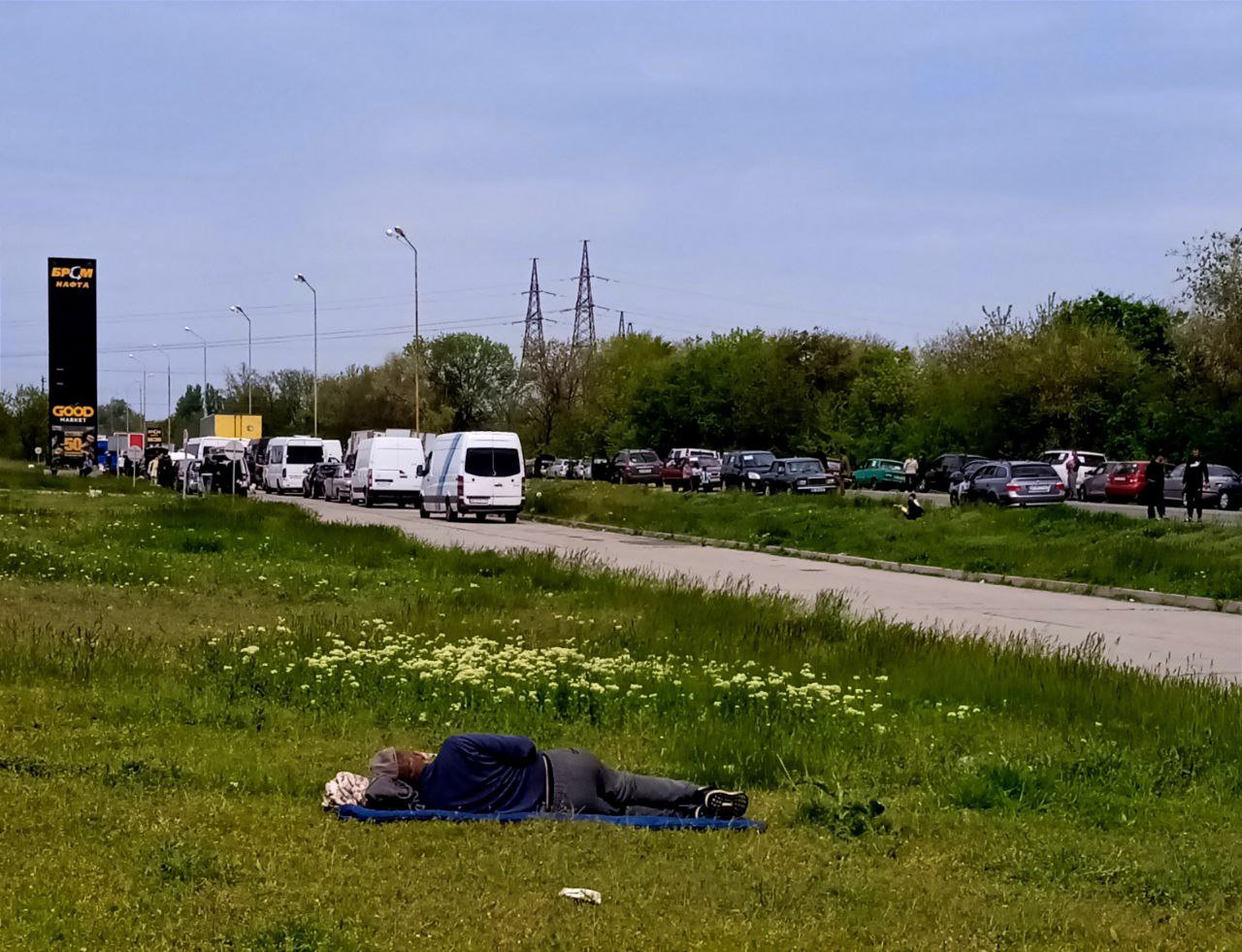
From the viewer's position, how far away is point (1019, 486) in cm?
4650

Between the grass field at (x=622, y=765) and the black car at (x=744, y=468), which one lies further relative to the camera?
the black car at (x=744, y=468)

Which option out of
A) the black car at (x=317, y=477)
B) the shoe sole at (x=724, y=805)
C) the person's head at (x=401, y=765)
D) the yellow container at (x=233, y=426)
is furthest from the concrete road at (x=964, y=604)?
the yellow container at (x=233, y=426)

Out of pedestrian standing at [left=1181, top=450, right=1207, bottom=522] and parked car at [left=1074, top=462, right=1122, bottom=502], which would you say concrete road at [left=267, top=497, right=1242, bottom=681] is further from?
parked car at [left=1074, top=462, right=1122, bottom=502]

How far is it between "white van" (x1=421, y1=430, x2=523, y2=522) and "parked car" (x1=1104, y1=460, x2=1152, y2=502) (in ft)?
70.5

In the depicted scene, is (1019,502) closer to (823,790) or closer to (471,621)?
(471,621)

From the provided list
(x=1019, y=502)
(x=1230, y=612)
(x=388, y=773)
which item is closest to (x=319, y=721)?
(x=388, y=773)

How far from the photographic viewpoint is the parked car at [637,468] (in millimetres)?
76500

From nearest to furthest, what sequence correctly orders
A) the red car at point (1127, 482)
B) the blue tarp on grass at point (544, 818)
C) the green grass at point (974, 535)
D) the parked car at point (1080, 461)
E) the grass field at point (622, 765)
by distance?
the grass field at point (622, 765) → the blue tarp on grass at point (544, 818) → the green grass at point (974, 535) → the red car at point (1127, 482) → the parked car at point (1080, 461)

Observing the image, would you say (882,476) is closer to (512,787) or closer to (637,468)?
(637,468)

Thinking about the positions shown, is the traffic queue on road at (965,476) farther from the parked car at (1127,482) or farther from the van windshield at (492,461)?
the van windshield at (492,461)

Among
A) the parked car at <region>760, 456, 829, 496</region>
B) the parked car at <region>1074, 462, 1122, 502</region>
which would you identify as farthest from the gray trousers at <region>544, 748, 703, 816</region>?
the parked car at <region>760, 456, 829, 496</region>

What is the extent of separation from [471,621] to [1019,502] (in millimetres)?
32767

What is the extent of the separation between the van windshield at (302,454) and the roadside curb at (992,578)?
3473 centimetres

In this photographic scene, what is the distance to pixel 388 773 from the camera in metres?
7.98
